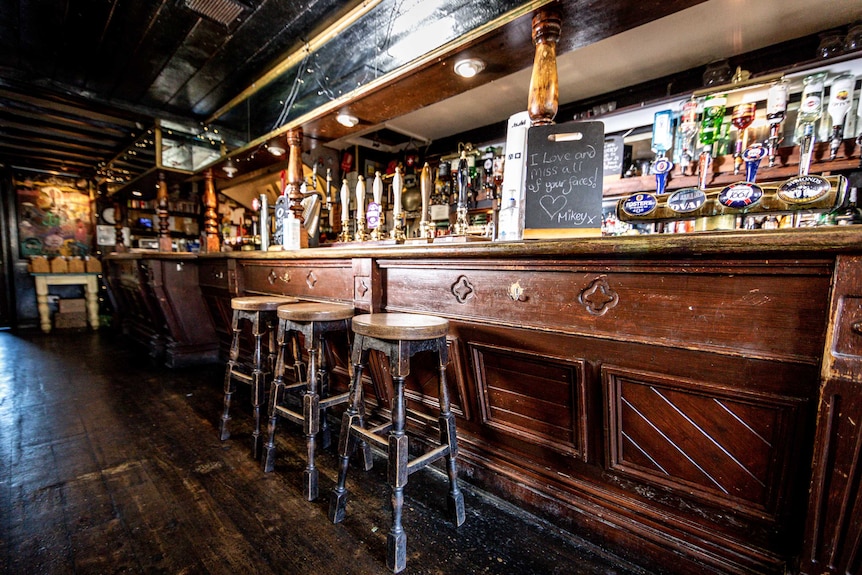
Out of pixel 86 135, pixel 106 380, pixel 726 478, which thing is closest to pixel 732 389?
pixel 726 478

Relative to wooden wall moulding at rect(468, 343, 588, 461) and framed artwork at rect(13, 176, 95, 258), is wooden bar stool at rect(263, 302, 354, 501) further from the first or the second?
framed artwork at rect(13, 176, 95, 258)

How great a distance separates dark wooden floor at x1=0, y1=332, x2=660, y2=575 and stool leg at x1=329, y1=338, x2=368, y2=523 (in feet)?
0.19

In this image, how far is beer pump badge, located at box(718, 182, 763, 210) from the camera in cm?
134

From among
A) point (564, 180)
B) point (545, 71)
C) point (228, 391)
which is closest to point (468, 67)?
point (545, 71)

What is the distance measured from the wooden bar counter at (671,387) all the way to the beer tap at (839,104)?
256 centimetres

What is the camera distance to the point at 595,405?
126 cm

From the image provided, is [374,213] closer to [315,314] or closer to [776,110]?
[315,314]

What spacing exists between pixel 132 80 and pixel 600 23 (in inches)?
184

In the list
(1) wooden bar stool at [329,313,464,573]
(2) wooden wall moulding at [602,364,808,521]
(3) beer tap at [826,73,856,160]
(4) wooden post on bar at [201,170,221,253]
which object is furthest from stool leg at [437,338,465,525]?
(4) wooden post on bar at [201,170,221,253]

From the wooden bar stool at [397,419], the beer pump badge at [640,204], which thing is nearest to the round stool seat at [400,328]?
the wooden bar stool at [397,419]

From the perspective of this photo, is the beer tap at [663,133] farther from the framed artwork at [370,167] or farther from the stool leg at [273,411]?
the framed artwork at [370,167]

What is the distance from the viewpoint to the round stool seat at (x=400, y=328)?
1.24 metres

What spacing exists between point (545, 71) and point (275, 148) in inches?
111

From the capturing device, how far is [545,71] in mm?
1532
